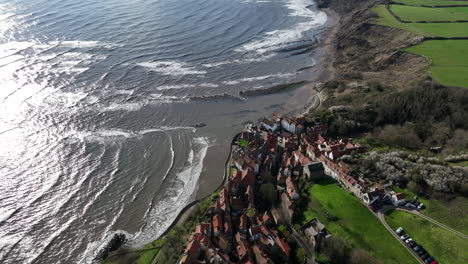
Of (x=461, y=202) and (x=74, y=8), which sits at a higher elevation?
(x=74, y=8)

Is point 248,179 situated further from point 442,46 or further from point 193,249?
point 442,46

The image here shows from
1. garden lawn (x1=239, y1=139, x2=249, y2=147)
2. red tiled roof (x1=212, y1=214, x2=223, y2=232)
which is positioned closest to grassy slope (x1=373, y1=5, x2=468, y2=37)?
garden lawn (x1=239, y1=139, x2=249, y2=147)

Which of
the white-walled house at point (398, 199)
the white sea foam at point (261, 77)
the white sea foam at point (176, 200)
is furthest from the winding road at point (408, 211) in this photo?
the white sea foam at point (261, 77)

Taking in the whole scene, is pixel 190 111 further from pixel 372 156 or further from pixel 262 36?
pixel 262 36

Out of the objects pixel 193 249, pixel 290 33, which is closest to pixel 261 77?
pixel 290 33

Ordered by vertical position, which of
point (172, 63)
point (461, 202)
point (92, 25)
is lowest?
point (461, 202)

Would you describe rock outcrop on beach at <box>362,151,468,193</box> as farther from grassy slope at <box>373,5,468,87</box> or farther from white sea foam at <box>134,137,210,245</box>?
grassy slope at <box>373,5,468,87</box>

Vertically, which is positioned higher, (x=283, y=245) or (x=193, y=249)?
(x=193, y=249)

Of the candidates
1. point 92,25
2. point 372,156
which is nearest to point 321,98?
point 372,156
